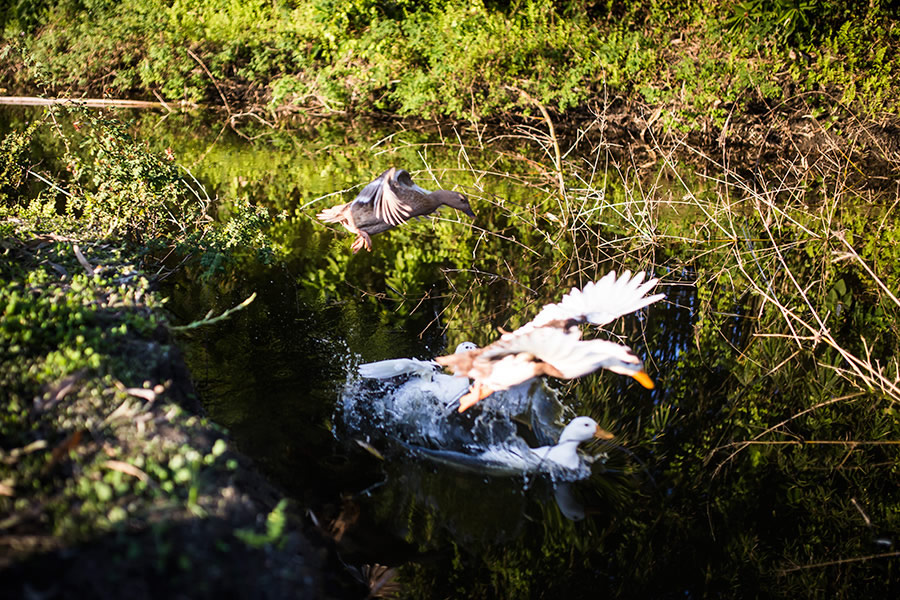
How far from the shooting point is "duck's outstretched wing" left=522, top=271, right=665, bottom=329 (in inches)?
101

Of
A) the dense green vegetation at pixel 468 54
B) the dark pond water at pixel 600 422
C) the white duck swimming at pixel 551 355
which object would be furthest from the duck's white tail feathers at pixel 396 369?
the dense green vegetation at pixel 468 54

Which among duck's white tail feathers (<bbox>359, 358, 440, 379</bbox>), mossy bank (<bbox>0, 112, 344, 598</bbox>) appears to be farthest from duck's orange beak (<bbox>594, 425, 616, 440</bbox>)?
mossy bank (<bbox>0, 112, 344, 598</bbox>)

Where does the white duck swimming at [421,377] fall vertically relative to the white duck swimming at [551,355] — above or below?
below

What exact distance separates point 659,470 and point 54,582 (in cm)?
225

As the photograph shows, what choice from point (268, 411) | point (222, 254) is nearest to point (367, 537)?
point (268, 411)

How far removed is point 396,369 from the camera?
3193mm

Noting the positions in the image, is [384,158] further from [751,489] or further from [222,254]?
[751,489]

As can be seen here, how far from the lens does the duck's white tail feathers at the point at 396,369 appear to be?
3.19m

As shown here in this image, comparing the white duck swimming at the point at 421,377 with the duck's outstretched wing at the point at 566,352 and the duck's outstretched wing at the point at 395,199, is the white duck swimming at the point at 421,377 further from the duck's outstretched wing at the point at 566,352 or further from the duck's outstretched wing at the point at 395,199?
the duck's outstretched wing at the point at 566,352

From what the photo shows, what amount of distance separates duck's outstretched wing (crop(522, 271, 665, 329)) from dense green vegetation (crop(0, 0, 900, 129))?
627 centimetres

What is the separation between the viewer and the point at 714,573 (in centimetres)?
243

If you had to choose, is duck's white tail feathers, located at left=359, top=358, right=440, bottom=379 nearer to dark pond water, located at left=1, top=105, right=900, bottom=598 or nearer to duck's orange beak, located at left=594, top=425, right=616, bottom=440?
dark pond water, located at left=1, top=105, right=900, bottom=598

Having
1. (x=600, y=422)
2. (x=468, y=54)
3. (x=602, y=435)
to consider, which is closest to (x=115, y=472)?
(x=602, y=435)

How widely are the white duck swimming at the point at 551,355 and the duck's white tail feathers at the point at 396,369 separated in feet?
2.51
